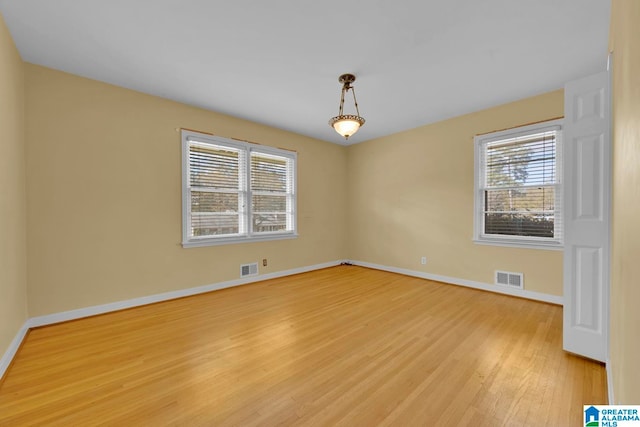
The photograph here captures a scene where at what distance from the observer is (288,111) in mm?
4062

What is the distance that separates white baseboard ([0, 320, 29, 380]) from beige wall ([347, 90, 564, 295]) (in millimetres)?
5069

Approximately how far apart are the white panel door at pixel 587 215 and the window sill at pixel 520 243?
60.7 inches

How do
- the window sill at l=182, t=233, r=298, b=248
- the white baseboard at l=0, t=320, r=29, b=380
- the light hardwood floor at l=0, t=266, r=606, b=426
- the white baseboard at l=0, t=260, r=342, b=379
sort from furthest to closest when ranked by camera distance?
the window sill at l=182, t=233, r=298, b=248
the white baseboard at l=0, t=260, r=342, b=379
the white baseboard at l=0, t=320, r=29, b=380
the light hardwood floor at l=0, t=266, r=606, b=426

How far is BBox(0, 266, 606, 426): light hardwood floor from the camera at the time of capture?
1574mm

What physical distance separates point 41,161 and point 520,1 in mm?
4723

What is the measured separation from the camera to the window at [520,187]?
11.4 ft

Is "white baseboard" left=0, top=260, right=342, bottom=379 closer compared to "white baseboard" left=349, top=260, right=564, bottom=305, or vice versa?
"white baseboard" left=0, top=260, right=342, bottom=379

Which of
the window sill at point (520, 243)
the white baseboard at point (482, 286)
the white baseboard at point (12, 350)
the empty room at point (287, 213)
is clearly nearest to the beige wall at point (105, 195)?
the empty room at point (287, 213)

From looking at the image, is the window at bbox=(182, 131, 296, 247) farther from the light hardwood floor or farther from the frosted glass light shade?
the frosted glass light shade

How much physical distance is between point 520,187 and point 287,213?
149 inches

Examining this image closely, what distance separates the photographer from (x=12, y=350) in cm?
220

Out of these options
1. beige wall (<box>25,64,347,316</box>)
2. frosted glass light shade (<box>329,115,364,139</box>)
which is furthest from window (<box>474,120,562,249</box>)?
beige wall (<box>25,64,347,316</box>)

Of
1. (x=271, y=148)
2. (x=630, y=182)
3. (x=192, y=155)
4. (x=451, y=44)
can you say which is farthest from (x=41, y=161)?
(x=630, y=182)

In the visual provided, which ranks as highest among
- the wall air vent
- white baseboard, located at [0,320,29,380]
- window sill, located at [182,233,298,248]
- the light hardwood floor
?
window sill, located at [182,233,298,248]
